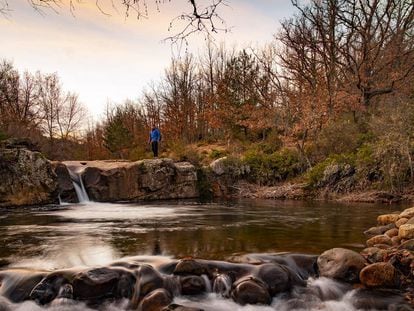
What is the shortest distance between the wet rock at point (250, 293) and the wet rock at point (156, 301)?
93cm

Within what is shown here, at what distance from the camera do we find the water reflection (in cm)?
741

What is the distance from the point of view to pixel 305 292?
5.85 meters

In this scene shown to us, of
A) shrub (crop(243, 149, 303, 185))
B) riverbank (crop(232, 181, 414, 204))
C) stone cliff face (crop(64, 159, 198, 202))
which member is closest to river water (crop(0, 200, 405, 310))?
riverbank (crop(232, 181, 414, 204))

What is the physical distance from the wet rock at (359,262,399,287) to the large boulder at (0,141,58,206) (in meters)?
13.9

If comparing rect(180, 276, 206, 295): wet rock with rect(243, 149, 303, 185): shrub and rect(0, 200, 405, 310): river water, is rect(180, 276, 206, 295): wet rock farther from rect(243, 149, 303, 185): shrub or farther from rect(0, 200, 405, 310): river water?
rect(243, 149, 303, 185): shrub

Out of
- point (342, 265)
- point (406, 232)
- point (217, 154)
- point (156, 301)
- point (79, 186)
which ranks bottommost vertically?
point (156, 301)

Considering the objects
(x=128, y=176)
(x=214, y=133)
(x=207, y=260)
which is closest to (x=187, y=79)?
(x=214, y=133)

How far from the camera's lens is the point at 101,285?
220 inches

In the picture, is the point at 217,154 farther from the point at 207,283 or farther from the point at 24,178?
the point at 207,283

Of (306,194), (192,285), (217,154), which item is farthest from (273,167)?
(192,285)

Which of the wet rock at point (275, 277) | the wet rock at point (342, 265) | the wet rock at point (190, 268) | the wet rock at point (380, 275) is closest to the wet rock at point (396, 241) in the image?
the wet rock at point (342, 265)

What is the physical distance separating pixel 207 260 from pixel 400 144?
36.7ft

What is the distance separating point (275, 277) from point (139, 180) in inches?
568

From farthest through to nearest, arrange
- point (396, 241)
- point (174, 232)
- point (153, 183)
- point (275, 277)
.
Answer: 1. point (153, 183)
2. point (174, 232)
3. point (396, 241)
4. point (275, 277)
